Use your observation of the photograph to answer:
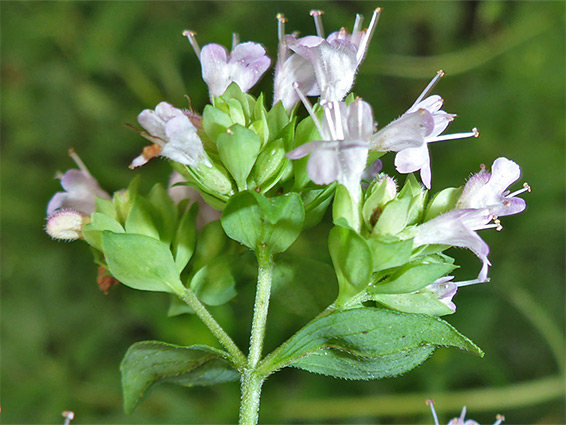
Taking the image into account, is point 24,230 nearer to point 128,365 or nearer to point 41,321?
point 41,321

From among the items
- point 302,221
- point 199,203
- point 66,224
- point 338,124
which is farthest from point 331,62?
point 66,224

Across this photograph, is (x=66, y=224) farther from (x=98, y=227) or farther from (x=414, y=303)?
(x=414, y=303)

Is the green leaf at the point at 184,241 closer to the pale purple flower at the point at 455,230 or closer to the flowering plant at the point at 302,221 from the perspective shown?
the flowering plant at the point at 302,221

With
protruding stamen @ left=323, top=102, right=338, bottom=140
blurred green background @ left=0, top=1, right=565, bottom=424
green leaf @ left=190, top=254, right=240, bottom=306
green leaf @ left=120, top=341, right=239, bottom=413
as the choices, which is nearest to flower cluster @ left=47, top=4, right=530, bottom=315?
protruding stamen @ left=323, top=102, right=338, bottom=140

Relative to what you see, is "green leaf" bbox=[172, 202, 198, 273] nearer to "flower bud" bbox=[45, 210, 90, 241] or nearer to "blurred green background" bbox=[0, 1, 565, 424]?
"flower bud" bbox=[45, 210, 90, 241]

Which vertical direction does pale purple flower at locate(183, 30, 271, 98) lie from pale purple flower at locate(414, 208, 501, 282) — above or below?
above

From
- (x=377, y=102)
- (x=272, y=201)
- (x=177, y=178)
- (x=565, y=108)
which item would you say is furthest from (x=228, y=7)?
(x=272, y=201)
